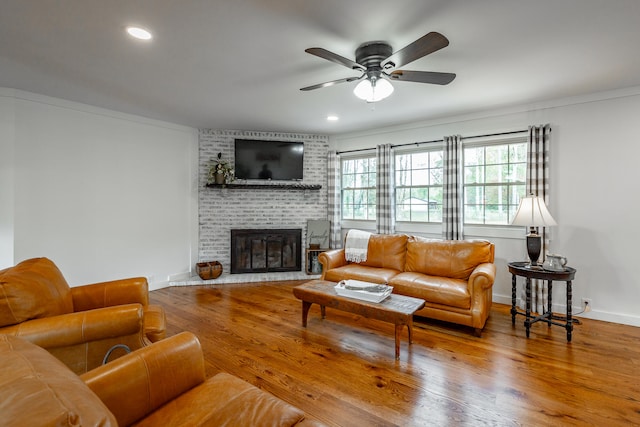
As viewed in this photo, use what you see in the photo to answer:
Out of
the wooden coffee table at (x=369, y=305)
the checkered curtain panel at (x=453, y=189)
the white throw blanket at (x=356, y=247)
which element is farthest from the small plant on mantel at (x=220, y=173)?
A: the checkered curtain panel at (x=453, y=189)

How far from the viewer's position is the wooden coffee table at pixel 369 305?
2552 mm

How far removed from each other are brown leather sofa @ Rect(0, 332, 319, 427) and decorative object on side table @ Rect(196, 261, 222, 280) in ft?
12.3

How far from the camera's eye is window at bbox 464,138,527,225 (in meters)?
4.09

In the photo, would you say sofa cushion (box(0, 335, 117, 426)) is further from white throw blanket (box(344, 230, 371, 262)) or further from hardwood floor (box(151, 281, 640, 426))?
white throw blanket (box(344, 230, 371, 262))

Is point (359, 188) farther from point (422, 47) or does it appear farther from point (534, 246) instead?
point (422, 47)

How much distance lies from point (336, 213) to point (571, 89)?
144 inches

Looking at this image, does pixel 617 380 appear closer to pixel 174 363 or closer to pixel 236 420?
pixel 236 420

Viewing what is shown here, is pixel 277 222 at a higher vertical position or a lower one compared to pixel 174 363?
higher

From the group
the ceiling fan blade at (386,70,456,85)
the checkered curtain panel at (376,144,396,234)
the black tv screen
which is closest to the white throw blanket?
the checkered curtain panel at (376,144,396,234)

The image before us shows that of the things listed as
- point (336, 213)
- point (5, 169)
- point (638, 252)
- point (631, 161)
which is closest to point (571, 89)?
point (631, 161)

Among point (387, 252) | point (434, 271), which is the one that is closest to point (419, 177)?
point (387, 252)

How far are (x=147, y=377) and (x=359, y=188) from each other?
4744mm

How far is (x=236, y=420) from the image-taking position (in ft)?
3.92

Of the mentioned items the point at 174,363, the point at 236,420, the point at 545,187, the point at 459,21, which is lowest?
the point at 236,420
